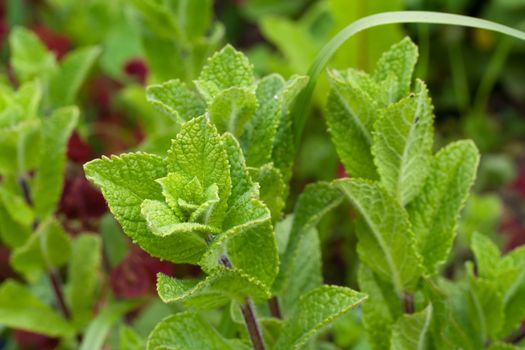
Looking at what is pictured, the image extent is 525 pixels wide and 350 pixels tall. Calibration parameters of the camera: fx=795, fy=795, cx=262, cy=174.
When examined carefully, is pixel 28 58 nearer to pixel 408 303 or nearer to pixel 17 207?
pixel 17 207

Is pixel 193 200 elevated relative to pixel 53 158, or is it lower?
lower

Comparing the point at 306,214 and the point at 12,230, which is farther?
the point at 12,230

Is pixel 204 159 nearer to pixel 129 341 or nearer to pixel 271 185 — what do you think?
pixel 271 185

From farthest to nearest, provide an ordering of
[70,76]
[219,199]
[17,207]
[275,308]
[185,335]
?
[70,76] < [17,207] < [275,308] < [185,335] < [219,199]

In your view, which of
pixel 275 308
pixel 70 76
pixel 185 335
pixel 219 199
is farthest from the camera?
pixel 70 76

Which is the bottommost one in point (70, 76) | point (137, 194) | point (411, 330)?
point (411, 330)

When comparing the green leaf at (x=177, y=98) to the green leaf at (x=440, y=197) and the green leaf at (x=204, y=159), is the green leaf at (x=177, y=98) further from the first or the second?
the green leaf at (x=440, y=197)

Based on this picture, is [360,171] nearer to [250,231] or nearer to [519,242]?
[250,231]

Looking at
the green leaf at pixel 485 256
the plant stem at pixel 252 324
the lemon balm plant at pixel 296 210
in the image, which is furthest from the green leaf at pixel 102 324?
the green leaf at pixel 485 256

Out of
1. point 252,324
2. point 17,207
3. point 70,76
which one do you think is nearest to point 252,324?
point 252,324
